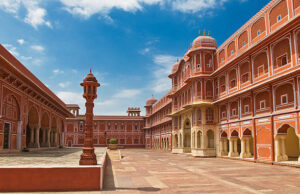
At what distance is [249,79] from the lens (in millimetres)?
23250

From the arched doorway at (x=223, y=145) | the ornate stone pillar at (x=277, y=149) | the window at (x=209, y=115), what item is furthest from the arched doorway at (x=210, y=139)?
the ornate stone pillar at (x=277, y=149)

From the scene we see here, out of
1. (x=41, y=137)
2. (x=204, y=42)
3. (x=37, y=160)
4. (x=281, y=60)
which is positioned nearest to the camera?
(x=37, y=160)

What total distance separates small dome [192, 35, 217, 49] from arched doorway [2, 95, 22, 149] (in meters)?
20.0

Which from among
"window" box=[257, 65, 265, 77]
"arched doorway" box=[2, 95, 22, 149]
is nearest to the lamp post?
"arched doorway" box=[2, 95, 22, 149]

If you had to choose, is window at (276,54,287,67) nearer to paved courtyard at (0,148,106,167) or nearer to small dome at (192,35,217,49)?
small dome at (192,35,217,49)

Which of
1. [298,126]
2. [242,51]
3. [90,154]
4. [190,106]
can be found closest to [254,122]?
[298,126]

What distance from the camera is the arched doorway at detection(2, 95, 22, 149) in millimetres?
19709

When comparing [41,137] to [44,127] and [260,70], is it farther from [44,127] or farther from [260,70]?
[260,70]

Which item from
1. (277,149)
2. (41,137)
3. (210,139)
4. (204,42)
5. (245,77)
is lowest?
(277,149)

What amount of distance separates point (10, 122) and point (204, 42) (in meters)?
21.6

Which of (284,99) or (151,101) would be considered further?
(151,101)

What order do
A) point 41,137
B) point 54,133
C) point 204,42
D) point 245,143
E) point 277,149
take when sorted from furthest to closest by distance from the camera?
point 54,133 < point 41,137 < point 204,42 < point 245,143 < point 277,149

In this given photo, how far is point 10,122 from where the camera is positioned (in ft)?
67.7

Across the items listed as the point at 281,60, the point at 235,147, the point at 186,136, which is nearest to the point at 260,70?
the point at 281,60
